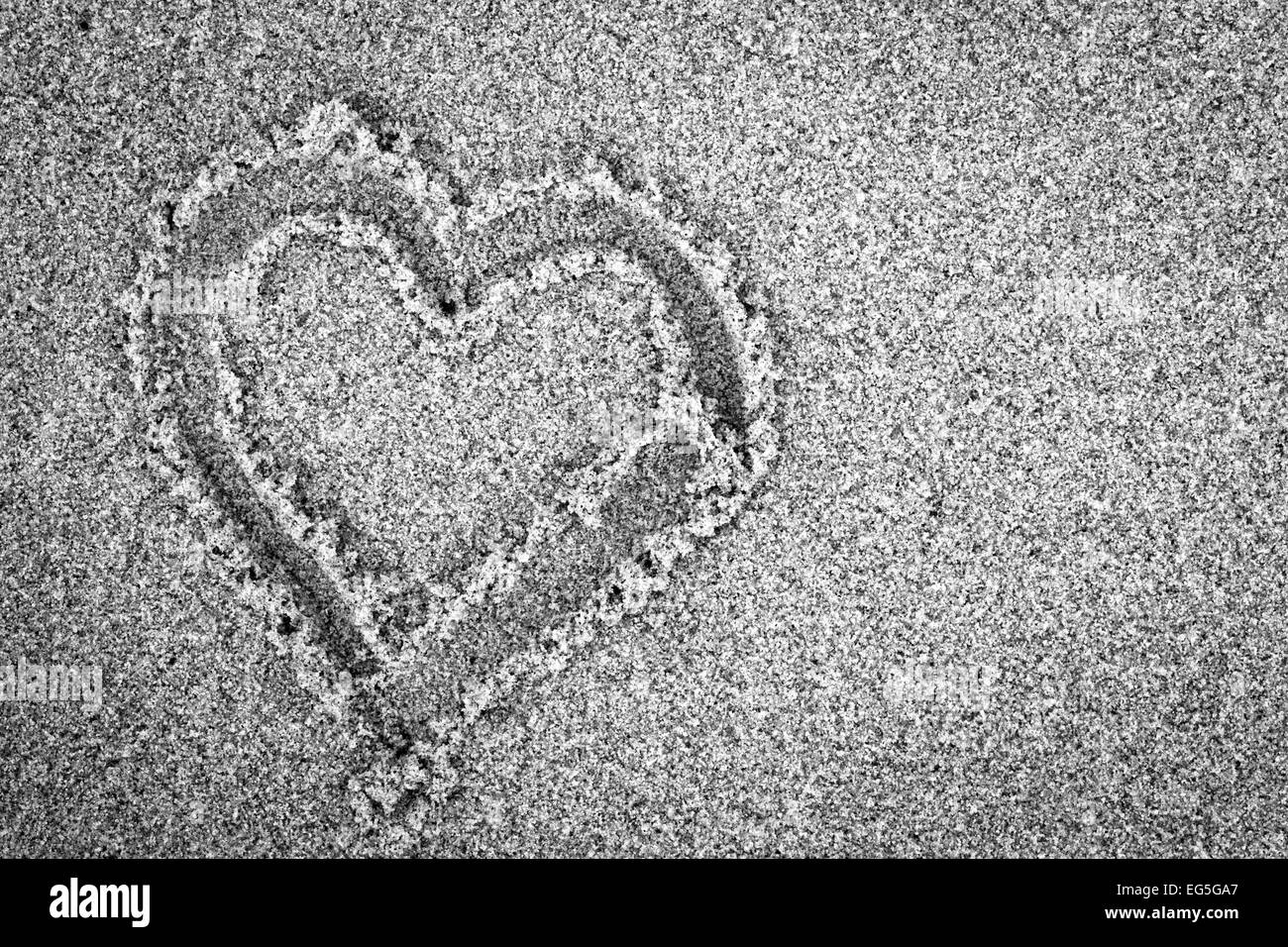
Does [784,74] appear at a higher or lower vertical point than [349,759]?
higher

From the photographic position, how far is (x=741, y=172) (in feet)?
3.81

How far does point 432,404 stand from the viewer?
117cm

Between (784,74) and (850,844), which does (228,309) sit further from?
(850,844)

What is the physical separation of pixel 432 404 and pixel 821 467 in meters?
0.53

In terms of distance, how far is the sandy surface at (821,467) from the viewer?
45.1 inches

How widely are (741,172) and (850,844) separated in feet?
3.02

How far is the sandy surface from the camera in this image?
1146 mm

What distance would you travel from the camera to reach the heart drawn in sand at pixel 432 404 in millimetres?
1145

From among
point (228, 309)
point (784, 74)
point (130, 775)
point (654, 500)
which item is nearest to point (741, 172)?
point (784, 74)

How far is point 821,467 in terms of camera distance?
115 centimetres

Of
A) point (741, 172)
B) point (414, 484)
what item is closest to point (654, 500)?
point (414, 484)

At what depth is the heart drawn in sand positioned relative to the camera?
3.76ft

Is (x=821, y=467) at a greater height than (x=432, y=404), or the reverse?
(x=432, y=404)
